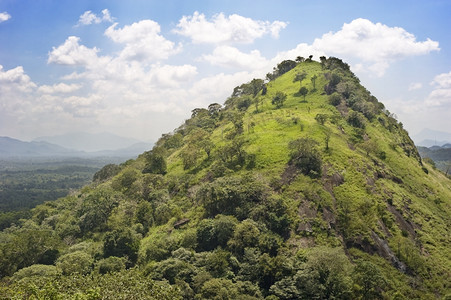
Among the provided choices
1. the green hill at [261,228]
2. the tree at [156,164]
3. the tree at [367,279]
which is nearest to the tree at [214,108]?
the green hill at [261,228]

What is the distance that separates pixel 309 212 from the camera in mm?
54688

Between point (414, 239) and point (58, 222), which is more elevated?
point (414, 239)

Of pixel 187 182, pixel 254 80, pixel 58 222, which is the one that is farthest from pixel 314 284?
pixel 254 80

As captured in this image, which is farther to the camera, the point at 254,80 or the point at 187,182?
the point at 254,80

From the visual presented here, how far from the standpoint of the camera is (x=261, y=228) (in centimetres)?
5150

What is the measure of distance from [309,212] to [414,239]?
20841 mm

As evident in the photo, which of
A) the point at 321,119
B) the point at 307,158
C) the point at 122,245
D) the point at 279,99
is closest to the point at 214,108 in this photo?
the point at 279,99

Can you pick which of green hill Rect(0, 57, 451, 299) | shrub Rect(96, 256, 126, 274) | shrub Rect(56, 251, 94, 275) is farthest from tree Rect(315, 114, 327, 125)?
shrub Rect(56, 251, 94, 275)

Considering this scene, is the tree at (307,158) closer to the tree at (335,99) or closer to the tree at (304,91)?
the tree at (335,99)

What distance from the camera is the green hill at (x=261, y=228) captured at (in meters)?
39.3

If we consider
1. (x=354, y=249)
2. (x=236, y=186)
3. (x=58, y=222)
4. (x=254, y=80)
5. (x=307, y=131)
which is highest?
(x=254, y=80)

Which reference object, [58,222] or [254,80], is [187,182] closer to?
[58,222]

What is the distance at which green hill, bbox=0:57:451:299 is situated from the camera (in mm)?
39281

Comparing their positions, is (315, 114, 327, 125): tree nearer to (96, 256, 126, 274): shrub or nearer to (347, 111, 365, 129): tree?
(347, 111, 365, 129): tree
